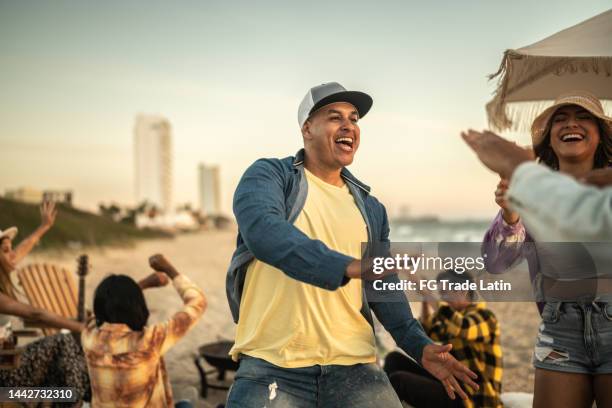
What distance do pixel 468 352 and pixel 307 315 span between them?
2059mm

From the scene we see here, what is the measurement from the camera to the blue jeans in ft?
6.28

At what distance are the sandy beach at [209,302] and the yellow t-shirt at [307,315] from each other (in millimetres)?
2341

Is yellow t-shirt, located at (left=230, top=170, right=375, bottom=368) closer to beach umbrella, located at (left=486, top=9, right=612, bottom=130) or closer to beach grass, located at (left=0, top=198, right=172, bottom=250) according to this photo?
beach umbrella, located at (left=486, top=9, right=612, bottom=130)

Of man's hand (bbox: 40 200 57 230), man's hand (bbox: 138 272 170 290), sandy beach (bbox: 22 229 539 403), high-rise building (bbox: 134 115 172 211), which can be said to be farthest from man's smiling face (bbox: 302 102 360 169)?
high-rise building (bbox: 134 115 172 211)

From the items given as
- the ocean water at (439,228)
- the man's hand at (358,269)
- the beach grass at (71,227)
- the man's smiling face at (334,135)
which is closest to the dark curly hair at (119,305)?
the man's smiling face at (334,135)

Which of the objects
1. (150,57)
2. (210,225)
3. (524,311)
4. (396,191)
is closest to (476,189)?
(396,191)

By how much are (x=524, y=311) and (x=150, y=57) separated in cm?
893

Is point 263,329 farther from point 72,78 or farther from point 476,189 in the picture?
point 476,189

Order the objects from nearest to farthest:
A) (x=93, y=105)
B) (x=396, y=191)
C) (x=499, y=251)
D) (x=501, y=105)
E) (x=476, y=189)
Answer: (x=499, y=251) → (x=501, y=105) → (x=93, y=105) → (x=396, y=191) → (x=476, y=189)

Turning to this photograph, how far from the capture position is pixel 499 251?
2.29m

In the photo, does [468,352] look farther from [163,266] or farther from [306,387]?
[306,387]

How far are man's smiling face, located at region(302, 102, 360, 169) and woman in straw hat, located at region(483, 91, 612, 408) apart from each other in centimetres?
55

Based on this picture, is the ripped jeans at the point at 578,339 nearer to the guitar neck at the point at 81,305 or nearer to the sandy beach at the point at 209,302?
the sandy beach at the point at 209,302

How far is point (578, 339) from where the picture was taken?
6.98 ft
